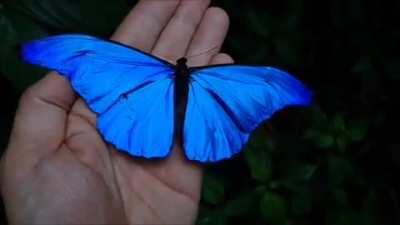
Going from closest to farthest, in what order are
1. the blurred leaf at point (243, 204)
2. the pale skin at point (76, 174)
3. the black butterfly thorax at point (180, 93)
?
1. the pale skin at point (76, 174)
2. the black butterfly thorax at point (180, 93)
3. the blurred leaf at point (243, 204)

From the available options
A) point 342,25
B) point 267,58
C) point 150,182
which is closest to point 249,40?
point 267,58

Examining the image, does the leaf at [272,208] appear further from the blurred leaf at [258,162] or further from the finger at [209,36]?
the finger at [209,36]

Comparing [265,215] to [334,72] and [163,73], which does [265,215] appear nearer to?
[163,73]

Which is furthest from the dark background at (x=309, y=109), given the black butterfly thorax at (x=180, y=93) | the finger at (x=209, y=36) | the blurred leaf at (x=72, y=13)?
the black butterfly thorax at (x=180, y=93)

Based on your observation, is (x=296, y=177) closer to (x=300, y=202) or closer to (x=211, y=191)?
(x=300, y=202)

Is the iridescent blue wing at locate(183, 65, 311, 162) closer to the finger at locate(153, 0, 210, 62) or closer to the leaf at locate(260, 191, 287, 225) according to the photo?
the finger at locate(153, 0, 210, 62)

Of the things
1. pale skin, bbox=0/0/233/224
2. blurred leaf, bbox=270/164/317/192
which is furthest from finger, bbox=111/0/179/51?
blurred leaf, bbox=270/164/317/192
